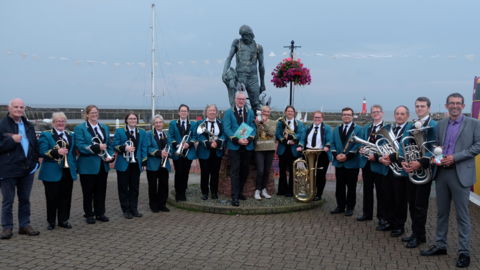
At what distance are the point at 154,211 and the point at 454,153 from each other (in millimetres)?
5223

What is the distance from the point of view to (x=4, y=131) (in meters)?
5.54

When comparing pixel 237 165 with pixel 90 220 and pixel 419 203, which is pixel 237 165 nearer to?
pixel 90 220

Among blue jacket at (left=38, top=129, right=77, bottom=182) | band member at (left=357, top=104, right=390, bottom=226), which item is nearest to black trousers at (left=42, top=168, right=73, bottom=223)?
blue jacket at (left=38, top=129, right=77, bottom=182)

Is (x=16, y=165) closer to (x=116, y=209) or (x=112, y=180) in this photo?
(x=116, y=209)

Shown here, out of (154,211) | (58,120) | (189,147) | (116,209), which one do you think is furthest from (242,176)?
(58,120)

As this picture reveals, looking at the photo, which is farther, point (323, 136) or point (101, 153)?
point (323, 136)

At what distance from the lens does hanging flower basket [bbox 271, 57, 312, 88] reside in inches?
426

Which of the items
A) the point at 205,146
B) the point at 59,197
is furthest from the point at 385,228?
the point at 59,197

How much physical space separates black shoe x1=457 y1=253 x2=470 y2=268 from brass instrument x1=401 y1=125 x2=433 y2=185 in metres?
1.01

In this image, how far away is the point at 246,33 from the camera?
900 cm

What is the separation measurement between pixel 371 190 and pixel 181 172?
364 cm

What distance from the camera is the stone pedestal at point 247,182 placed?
26.7 ft

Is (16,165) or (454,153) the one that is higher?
(454,153)

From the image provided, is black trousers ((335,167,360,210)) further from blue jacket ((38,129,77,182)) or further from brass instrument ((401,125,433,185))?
blue jacket ((38,129,77,182))
